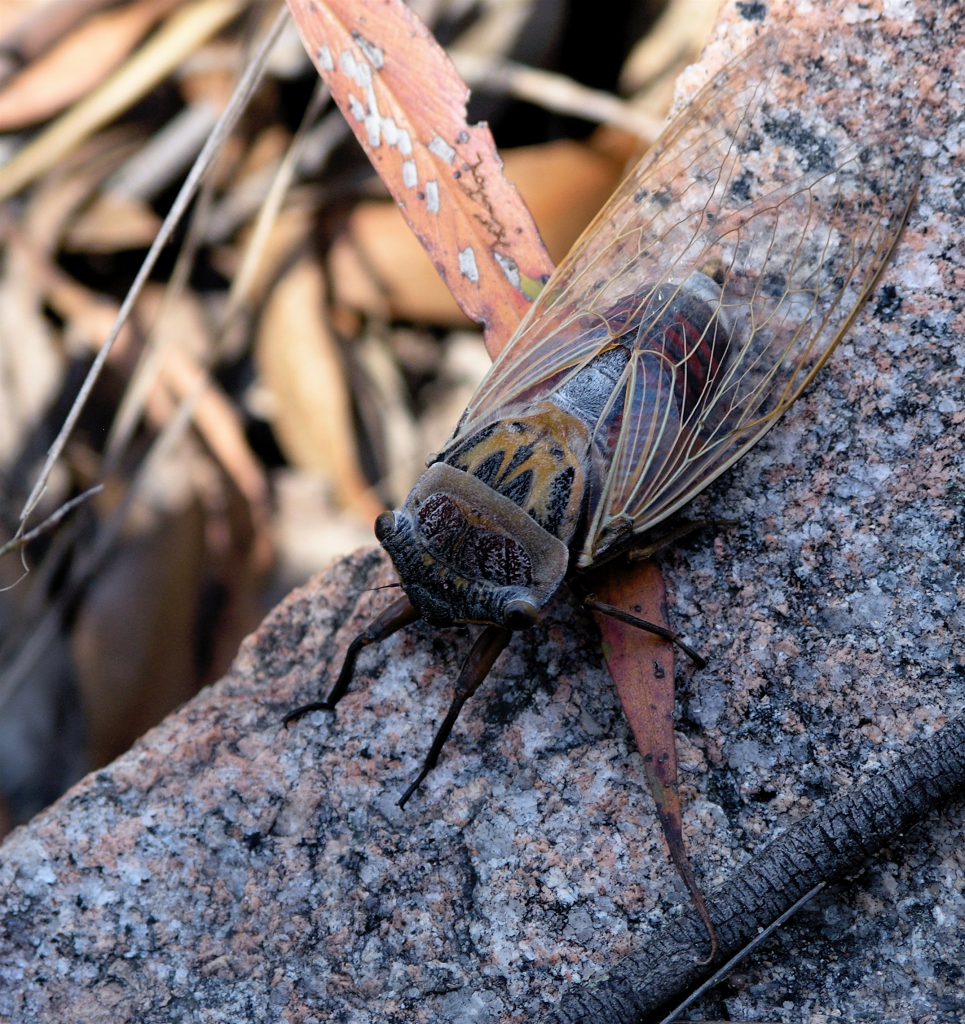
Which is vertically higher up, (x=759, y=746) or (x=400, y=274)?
(x=400, y=274)

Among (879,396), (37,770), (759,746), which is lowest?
(37,770)

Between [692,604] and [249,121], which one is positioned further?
[249,121]

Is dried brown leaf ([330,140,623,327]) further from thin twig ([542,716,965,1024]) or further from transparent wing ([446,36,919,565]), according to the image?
thin twig ([542,716,965,1024])

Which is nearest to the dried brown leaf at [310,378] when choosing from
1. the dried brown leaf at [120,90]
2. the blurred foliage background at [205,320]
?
the blurred foliage background at [205,320]

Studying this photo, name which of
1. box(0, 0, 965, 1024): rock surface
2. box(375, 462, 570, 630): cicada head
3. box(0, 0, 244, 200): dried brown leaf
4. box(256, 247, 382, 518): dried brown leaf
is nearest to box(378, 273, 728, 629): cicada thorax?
box(375, 462, 570, 630): cicada head

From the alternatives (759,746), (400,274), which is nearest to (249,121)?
(400,274)

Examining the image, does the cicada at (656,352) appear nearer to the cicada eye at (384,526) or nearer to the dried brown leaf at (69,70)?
the cicada eye at (384,526)

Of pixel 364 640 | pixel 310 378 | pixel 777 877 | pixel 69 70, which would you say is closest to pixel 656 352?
pixel 364 640

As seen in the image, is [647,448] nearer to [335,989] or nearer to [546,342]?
[546,342]

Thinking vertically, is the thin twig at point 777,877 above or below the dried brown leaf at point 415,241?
below
